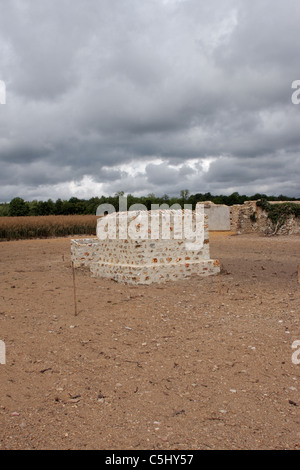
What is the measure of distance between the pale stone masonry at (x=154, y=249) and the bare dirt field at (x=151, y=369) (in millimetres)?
785

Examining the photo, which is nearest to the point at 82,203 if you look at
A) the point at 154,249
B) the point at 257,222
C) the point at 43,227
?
the point at 43,227

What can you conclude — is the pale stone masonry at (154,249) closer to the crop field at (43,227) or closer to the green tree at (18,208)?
the crop field at (43,227)

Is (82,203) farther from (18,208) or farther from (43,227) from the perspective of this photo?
(43,227)

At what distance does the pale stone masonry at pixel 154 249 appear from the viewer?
8.05 m

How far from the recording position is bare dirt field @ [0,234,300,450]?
2768 millimetres

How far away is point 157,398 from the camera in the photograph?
329 centimetres

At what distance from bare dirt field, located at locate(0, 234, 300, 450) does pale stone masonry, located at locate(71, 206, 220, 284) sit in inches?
30.9

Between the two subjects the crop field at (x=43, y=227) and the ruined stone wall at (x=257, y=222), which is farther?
the crop field at (x=43, y=227)

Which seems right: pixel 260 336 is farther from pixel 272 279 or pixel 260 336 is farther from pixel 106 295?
pixel 272 279

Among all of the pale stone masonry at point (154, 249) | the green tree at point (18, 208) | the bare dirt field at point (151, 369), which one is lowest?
the bare dirt field at point (151, 369)

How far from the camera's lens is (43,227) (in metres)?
25.5

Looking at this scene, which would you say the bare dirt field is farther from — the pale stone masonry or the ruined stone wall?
the ruined stone wall

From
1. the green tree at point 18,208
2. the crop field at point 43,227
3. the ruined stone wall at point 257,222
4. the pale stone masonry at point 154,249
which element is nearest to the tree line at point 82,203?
the green tree at point 18,208
